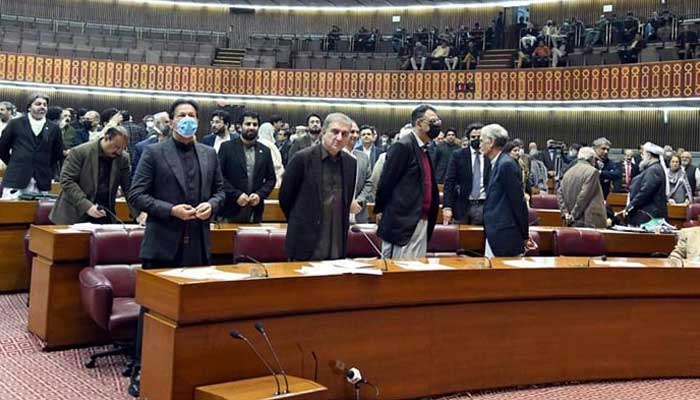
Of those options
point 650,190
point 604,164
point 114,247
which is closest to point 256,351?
point 114,247

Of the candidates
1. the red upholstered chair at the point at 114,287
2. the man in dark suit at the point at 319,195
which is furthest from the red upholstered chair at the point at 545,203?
the red upholstered chair at the point at 114,287

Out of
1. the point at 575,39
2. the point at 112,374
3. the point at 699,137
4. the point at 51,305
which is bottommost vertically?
the point at 112,374

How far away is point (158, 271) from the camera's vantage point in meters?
3.20

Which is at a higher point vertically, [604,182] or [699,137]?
[699,137]

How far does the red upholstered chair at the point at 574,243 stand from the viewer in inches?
228

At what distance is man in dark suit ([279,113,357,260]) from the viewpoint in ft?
12.6

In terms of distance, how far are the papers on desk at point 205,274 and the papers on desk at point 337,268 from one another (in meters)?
0.35

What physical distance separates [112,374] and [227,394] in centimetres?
147

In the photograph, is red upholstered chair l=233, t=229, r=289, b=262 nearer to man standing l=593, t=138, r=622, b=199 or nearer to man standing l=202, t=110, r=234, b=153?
man standing l=202, t=110, r=234, b=153

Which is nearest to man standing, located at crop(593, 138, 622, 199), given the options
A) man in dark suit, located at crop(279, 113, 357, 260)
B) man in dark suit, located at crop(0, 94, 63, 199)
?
man in dark suit, located at crop(279, 113, 357, 260)

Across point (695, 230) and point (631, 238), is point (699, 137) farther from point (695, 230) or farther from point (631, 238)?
point (695, 230)

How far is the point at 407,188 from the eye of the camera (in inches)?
167

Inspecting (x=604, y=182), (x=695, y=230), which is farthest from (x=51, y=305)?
(x=604, y=182)

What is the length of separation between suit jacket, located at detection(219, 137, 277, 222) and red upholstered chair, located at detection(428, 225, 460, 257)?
1300 millimetres
